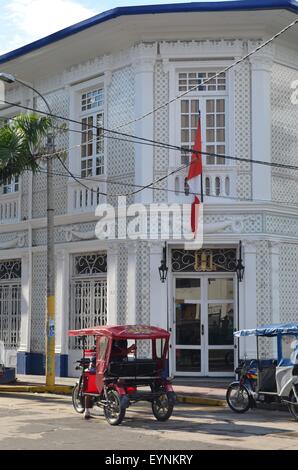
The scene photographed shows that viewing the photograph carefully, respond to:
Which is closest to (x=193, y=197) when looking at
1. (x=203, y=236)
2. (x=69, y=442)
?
(x=203, y=236)

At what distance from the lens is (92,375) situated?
1365cm

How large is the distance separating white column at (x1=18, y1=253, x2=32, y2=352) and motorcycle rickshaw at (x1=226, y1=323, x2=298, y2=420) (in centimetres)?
925

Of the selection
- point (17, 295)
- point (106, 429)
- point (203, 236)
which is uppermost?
point (203, 236)

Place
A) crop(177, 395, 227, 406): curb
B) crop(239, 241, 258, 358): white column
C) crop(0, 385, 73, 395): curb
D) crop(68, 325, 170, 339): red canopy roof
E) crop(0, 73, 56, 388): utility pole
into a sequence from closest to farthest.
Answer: crop(68, 325, 170, 339): red canopy roof → crop(177, 395, 227, 406): curb → crop(0, 385, 73, 395): curb → crop(0, 73, 56, 388): utility pole → crop(239, 241, 258, 358): white column

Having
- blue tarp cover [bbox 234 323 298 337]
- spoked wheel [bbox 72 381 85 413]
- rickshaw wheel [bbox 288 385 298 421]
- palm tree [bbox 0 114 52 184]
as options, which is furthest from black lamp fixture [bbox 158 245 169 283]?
rickshaw wheel [bbox 288 385 298 421]

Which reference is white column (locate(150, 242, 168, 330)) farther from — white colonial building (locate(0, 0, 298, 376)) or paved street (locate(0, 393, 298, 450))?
paved street (locate(0, 393, 298, 450))

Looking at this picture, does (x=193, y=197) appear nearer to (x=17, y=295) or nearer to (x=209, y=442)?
(x=17, y=295)

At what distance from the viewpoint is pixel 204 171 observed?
19.3 metres

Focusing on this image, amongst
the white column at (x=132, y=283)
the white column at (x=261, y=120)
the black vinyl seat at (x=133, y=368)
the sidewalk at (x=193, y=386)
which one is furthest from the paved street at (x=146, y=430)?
the white column at (x=261, y=120)

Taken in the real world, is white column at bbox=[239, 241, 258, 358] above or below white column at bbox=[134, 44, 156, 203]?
below

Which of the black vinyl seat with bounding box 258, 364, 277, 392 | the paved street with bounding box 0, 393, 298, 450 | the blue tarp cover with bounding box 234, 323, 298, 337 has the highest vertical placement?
the blue tarp cover with bounding box 234, 323, 298, 337

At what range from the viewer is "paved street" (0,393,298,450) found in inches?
405

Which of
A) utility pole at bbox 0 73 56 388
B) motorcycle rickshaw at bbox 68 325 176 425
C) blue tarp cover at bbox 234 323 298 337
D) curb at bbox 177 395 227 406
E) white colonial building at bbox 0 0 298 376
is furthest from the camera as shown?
white colonial building at bbox 0 0 298 376
